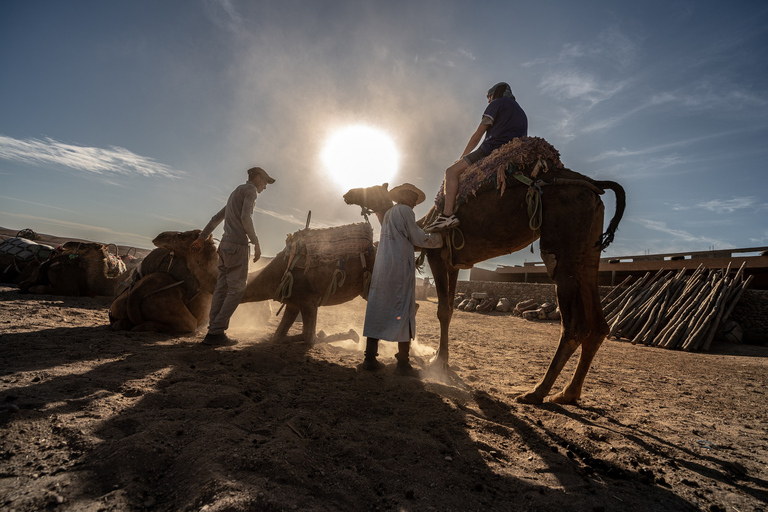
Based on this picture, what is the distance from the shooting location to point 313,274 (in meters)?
5.00

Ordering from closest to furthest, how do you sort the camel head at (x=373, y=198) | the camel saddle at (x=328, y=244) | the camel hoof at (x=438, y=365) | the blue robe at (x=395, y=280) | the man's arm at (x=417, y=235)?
the blue robe at (x=395, y=280), the man's arm at (x=417, y=235), the camel hoof at (x=438, y=365), the camel saddle at (x=328, y=244), the camel head at (x=373, y=198)

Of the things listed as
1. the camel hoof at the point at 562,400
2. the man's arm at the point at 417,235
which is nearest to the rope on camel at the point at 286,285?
the man's arm at the point at 417,235

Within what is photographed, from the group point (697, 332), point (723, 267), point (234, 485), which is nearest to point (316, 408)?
point (234, 485)

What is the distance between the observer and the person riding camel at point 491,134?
416 cm

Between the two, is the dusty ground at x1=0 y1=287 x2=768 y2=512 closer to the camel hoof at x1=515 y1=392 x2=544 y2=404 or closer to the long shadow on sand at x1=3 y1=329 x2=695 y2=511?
the long shadow on sand at x1=3 y1=329 x2=695 y2=511

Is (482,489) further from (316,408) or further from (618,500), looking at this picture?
(316,408)

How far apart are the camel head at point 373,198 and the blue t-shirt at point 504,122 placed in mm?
1732

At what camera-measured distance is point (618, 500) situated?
1703 mm

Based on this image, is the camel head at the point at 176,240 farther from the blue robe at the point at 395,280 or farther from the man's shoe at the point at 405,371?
the man's shoe at the point at 405,371

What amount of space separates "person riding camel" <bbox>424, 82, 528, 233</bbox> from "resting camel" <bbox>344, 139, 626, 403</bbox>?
235 millimetres

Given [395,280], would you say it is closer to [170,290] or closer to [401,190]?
[401,190]

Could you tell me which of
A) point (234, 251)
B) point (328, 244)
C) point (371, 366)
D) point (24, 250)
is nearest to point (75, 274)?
point (24, 250)

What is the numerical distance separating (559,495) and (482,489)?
39 centimetres

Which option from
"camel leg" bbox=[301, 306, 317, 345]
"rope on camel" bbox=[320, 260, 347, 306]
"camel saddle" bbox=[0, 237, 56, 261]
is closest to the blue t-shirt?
"rope on camel" bbox=[320, 260, 347, 306]
